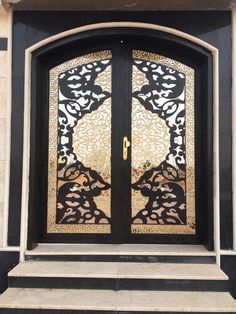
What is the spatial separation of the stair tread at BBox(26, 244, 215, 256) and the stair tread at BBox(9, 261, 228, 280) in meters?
0.10

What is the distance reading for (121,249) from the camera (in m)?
3.44

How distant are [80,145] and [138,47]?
4.09ft

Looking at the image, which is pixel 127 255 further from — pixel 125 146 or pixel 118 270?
pixel 125 146

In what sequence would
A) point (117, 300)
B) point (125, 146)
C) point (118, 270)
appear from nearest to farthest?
point (117, 300) → point (118, 270) → point (125, 146)

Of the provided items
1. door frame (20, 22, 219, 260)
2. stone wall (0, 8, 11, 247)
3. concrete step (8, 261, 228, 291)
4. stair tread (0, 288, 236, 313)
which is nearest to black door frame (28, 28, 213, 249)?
door frame (20, 22, 219, 260)

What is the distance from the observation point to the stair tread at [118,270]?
3.00 metres

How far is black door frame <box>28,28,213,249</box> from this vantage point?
3514mm

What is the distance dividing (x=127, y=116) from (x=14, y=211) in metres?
1.53

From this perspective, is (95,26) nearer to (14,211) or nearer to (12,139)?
(12,139)

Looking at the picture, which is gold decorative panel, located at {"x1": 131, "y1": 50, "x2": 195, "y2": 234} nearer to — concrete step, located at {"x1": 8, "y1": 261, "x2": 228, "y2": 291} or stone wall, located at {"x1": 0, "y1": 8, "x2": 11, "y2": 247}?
concrete step, located at {"x1": 8, "y1": 261, "x2": 228, "y2": 291}

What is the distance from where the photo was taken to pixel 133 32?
140 inches

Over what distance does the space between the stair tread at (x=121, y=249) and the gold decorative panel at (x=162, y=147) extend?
0.19 metres

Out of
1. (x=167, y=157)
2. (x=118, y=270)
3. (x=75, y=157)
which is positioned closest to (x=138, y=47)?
(x=167, y=157)

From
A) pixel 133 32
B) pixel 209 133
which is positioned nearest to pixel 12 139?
pixel 133 32
